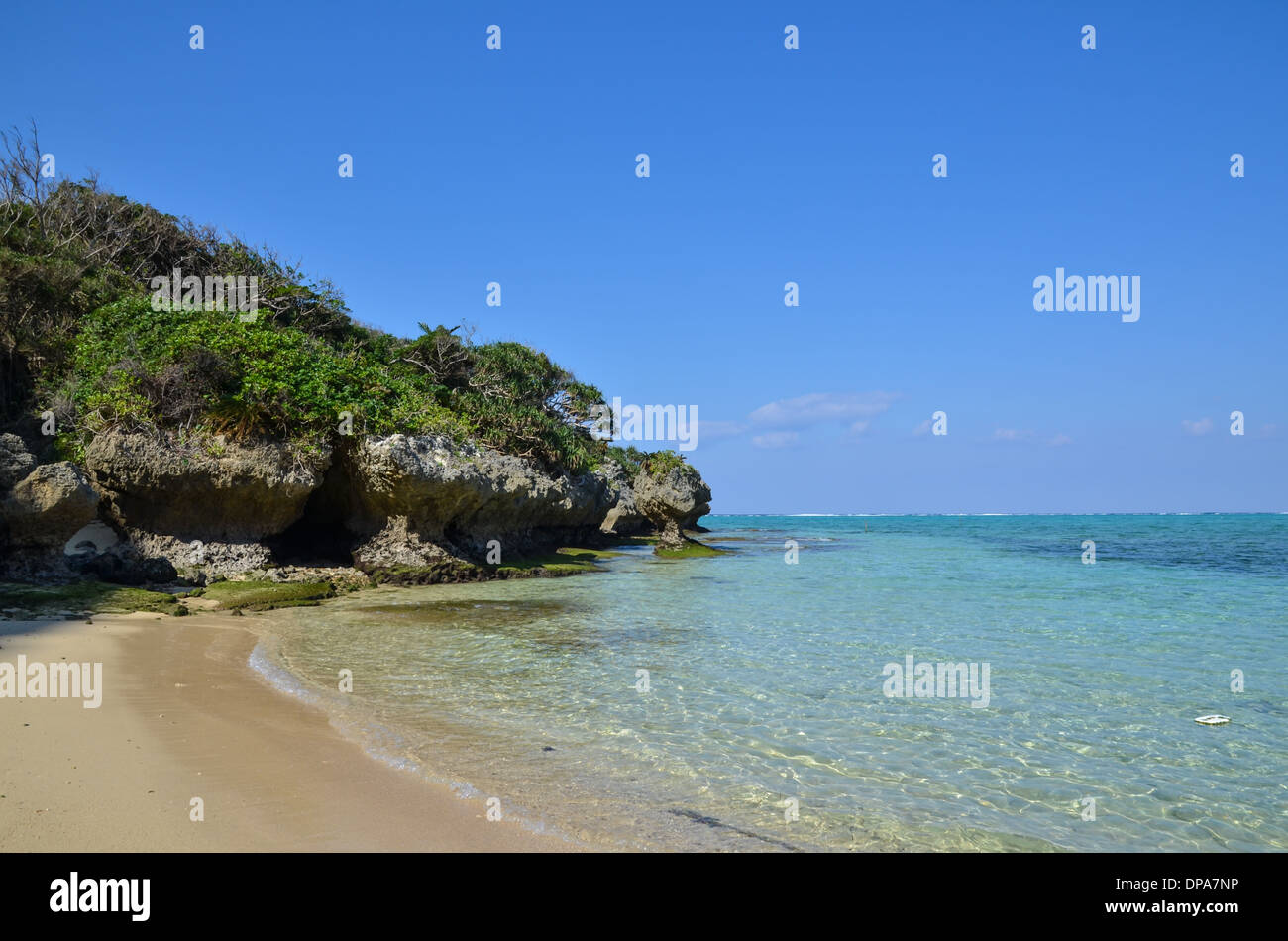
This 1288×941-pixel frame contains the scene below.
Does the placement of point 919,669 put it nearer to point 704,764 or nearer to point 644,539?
point 704,764

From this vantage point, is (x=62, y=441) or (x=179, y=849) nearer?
(x=179, y=849)

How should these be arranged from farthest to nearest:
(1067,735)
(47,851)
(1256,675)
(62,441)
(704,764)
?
(62,441) → (1256,675) → (1067,735) → (704,764) → (47,851)

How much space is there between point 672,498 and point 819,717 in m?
27.3

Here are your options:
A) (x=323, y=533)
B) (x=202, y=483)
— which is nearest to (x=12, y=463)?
(x=202, y=483)

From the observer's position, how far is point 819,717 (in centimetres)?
763

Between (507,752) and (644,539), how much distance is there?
42.6 m

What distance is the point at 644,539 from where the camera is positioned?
160ft

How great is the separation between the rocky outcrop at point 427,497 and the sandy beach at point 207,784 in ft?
36.4

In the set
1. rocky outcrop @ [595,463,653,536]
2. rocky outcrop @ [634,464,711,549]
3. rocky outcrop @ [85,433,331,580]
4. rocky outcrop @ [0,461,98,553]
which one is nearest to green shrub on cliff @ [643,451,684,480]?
rocky outcrop @ [634,464,711,549]

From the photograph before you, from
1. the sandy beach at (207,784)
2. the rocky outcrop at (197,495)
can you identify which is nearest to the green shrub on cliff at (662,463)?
the rocky outcrop at (197,495)

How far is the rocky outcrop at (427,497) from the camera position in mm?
19047

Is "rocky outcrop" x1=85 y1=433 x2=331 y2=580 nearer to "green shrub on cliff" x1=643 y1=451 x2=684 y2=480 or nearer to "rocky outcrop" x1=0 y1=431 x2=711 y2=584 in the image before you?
"rocky outcrop" x1=0 y1=431 x2=711 y2=584

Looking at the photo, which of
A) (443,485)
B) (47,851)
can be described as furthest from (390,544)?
(47,851)

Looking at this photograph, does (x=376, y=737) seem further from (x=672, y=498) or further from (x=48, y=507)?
(x=672, y=498)
